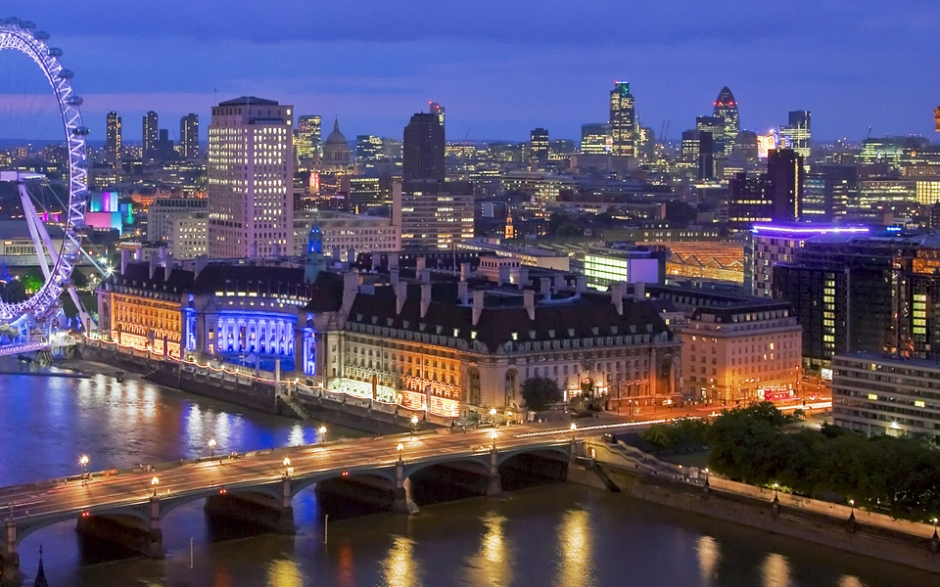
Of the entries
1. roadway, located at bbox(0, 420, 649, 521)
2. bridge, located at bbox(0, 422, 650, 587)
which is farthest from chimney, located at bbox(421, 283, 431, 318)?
bridge, located at bbox(0, 422, 650, 587)

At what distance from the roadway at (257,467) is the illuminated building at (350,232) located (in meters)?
72.2

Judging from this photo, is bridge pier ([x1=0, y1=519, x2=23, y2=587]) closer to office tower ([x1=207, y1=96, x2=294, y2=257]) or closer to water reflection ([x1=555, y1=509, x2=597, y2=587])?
water reflection ([x1=555, y1=509, x2=597, y2=587])

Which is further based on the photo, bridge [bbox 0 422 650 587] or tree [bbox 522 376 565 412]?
tree [bbox 522 376 565 412]

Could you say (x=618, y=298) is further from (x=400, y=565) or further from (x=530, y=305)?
(x=400, y=565)

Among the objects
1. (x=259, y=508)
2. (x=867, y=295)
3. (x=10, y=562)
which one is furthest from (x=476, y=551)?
(x=867, y=295)

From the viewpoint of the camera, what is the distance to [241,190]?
129m

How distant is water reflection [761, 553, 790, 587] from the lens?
51.0m

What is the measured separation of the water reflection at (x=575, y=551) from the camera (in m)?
50.5

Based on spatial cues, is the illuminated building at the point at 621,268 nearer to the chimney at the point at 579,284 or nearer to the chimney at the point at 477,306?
the chimney at the point at 579,284

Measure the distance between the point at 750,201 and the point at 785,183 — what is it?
16.1 ft

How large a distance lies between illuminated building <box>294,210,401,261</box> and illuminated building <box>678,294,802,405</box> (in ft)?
198

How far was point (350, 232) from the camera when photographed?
144 m

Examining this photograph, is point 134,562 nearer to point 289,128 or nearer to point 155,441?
point 155,441

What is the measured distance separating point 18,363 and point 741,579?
50.2 meters
